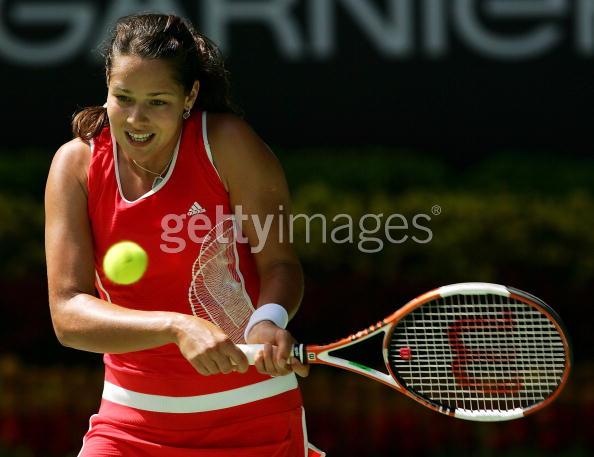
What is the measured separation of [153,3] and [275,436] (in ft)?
14.5

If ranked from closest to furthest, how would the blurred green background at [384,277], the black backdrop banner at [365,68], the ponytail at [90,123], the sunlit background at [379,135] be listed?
the ponytail at [90,123]
the blurred green background at [384,277]
the sunlit background at [379,135]
the black backdrop banner at [365,68]

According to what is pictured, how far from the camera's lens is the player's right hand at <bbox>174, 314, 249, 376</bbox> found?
3.00 m

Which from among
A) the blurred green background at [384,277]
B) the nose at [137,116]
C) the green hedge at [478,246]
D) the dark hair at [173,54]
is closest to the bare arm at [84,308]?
the dark hair at [173,54]

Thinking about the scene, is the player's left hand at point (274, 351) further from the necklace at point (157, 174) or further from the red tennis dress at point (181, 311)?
the necklace at point (157, 174)

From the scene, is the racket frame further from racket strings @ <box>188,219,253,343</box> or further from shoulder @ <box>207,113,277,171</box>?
shoulder @ <box>207,113,277,171</box>

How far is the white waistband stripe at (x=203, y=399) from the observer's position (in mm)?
3311

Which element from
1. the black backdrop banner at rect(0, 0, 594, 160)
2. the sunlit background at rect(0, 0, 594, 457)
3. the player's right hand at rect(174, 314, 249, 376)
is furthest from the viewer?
the black backdrop banner at rect(0, 0, 594, 160)

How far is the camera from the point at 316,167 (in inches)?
281

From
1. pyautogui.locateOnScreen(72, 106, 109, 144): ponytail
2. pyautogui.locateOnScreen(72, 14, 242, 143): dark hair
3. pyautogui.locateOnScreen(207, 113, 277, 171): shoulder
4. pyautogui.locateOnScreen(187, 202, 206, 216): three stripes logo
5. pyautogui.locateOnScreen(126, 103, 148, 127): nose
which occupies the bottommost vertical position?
pyautogui.locateOnScreen(187, 202, 206, 216): three stripes logo

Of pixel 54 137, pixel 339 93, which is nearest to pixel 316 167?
pixel 339 93

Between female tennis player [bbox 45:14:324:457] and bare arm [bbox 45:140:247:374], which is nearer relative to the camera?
bare arm [bbox 45:140:247:374]

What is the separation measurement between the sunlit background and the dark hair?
2617mm

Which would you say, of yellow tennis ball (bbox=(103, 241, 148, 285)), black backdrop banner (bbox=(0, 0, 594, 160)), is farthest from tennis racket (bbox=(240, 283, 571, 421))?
black backdrop banner (bbox=(0, 0, 594, 160))

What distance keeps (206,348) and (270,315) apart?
0.24 m
